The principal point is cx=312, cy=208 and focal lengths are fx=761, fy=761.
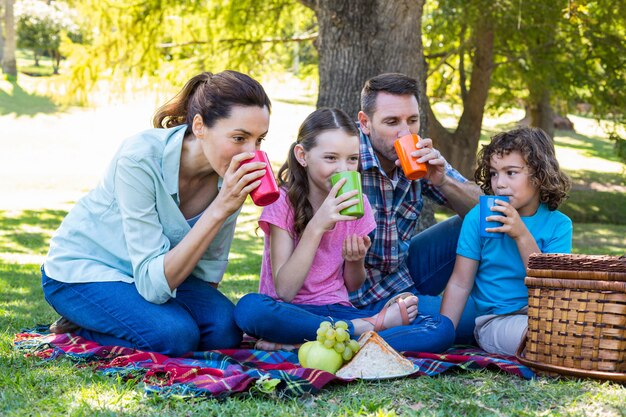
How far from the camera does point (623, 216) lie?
1475 cm

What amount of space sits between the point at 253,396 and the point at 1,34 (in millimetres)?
34070

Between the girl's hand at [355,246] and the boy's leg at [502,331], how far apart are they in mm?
715

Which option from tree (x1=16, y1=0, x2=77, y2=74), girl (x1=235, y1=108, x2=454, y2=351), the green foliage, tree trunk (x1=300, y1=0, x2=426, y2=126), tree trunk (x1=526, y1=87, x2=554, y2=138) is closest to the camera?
girl (x1=235, y1=108, x2=454, y2=351)

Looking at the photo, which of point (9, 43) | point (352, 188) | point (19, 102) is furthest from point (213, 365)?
point (9, 43)

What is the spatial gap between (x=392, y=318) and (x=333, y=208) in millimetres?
691

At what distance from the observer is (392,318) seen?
147 inches

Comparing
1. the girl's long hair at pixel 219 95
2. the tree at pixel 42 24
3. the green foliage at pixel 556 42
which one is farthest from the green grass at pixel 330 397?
the tree at pixel 42 24

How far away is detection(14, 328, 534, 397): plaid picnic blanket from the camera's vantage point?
298 cm

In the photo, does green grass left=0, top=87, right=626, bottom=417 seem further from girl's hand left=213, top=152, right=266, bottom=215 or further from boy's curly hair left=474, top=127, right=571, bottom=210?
boy's curly hair left=474, top=127, right=571, bottom=210

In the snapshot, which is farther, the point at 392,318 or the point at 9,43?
the point at 9,43

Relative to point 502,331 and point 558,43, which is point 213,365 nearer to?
point 502,331

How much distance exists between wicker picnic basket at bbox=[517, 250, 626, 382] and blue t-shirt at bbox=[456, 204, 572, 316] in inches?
20.1

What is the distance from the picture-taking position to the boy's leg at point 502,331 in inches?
142

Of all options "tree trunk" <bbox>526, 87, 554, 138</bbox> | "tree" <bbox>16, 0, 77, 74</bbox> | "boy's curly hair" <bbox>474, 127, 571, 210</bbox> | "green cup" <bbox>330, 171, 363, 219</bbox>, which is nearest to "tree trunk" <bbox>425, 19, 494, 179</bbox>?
"tree trunk" <bbox>526, 87, 554, 138</bbox>
